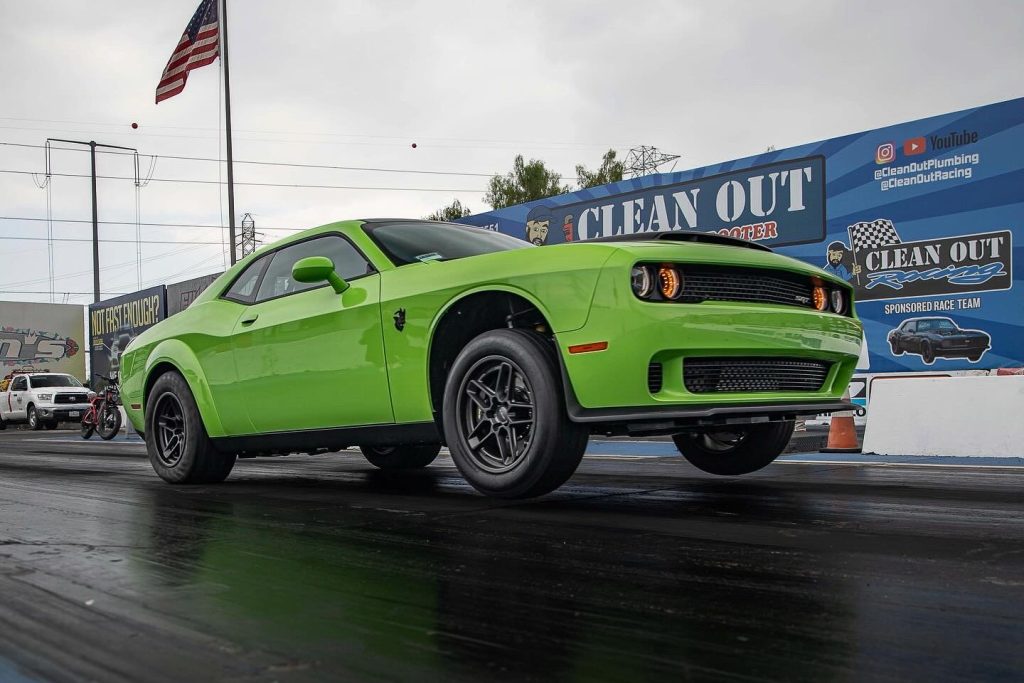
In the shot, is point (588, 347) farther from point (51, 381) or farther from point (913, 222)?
point (51, 381)

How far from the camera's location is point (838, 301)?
5.00m

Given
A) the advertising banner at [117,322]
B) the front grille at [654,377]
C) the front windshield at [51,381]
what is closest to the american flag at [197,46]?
the advertising banner at [117,322]

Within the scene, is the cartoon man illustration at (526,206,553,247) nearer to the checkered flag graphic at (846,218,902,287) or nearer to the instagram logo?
the checkered flag graphic at (846,218,902,287)

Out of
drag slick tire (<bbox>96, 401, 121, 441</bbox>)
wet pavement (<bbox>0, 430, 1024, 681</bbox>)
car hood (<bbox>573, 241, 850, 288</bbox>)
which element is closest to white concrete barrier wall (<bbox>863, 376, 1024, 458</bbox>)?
wet pavement (<bbox>0, 430, 1024, 681</bbox>)

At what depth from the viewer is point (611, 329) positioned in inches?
160

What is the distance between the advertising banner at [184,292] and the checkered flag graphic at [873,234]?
18.2 metres

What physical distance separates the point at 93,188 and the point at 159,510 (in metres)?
40.4

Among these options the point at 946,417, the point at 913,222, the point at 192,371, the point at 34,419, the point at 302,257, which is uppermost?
the point at 913,222

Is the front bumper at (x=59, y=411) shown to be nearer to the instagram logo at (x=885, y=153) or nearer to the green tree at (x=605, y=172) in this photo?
the instagram logo at (x=885, y=153)

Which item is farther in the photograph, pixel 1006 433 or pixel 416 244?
pixel 1006 433

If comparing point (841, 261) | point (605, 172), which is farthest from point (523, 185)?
point (841, 261)

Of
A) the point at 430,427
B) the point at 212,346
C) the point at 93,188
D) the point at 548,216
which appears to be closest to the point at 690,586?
the point at 430,427

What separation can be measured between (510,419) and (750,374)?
1.10 meters

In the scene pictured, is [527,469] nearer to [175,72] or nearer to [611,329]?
[611,329]
